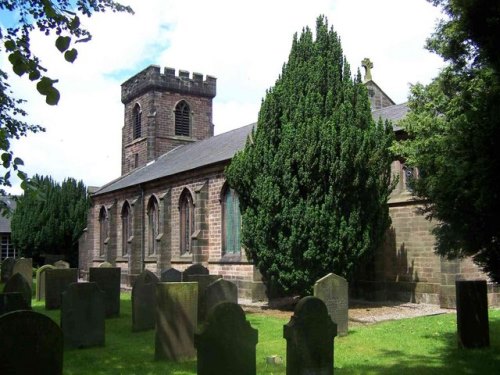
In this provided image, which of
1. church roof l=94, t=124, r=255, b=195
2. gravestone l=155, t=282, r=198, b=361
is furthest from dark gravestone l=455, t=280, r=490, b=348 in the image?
church roof l=94, t=124, r=255, b=195

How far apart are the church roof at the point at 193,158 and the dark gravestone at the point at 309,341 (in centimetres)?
1331

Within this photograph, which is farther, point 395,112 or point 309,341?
point 395,112

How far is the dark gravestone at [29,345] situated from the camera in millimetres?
4504

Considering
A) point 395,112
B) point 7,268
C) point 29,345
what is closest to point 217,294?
point 29,345

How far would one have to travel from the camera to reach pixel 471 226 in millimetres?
6688

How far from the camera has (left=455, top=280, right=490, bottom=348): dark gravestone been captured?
28.6 ft

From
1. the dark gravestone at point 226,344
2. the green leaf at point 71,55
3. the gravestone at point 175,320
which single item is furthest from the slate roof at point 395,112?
the green leaf at point 71,55

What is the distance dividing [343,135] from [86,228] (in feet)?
83.8

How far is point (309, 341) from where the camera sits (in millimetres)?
6223

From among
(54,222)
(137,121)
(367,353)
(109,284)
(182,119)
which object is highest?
(137,121)

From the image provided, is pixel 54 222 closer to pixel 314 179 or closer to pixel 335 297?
pixel 314 179

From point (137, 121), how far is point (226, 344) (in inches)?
1344

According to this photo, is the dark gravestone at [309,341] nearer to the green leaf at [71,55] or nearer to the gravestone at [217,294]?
the green leaf at [71,55]

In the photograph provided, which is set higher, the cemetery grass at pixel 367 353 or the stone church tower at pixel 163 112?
the stone church tower at pixel 163 112
